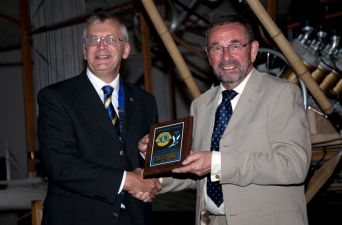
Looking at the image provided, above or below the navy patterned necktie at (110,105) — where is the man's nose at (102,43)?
above

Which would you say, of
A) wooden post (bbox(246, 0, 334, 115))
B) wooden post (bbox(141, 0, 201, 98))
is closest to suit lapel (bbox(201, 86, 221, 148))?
wooden post (bbox(246, 0, 334, 115))

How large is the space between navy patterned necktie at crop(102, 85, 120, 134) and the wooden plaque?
198 millimetres

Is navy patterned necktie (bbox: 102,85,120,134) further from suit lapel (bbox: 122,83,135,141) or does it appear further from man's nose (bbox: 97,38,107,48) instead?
man's nose (bbox: 97,38,107,48)

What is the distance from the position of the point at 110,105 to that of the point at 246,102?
2.29ft

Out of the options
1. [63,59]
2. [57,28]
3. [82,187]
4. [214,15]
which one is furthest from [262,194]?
[214,15]

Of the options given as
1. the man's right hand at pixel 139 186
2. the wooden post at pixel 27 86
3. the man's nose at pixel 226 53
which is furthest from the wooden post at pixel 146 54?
the man's nose at pixel 226 53

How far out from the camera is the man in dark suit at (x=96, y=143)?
2307 millimetres

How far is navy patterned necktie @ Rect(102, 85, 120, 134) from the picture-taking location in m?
2.48

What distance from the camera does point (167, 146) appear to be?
7.63 ft

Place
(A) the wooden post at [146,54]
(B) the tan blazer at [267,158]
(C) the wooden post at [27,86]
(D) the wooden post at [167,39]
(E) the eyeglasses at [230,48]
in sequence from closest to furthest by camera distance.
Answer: (B) the tan blazer at [267,158] < (E) the eyeglasses at [230,48] < (D) the wooden post at [167,39] < (A) the wooden post at [146,54] < (C) the wooden post at [27,86]

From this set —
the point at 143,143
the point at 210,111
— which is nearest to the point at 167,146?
the point at 143,143

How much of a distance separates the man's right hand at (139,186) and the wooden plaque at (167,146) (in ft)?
0.36

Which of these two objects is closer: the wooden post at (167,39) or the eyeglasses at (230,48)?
the eyeglasses at (230,48)

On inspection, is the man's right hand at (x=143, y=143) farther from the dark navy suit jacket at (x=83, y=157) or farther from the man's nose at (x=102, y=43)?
the man's nose at (x=102, y=43)
